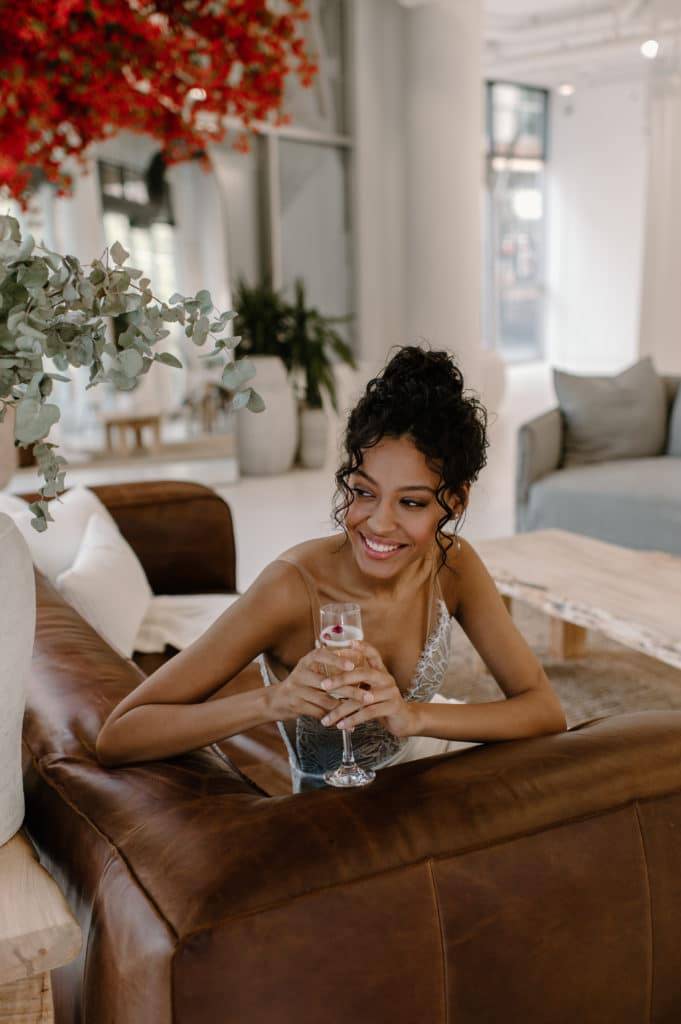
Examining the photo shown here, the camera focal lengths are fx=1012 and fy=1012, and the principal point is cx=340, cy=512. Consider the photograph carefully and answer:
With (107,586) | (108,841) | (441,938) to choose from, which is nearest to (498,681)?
(441,938)

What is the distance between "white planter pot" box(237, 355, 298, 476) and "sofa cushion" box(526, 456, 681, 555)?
2883 mm

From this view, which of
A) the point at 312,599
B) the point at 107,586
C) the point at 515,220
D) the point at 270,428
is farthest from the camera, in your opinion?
the point at 515,220

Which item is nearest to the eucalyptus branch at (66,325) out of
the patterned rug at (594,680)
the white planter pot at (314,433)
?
the patterned rug at (594,680)

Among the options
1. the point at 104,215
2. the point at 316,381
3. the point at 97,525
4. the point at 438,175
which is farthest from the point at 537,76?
the point at 97,525


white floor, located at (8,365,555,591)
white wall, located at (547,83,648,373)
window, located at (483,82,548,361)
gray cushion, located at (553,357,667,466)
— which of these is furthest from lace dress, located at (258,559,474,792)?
window, located at (483,82,548,361)

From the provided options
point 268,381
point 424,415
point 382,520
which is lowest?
point 268,381

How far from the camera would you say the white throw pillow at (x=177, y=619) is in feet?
8.05

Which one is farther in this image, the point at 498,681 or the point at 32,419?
the point at 498,681

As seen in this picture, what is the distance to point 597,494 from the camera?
4.20m

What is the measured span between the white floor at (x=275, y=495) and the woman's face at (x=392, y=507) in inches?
117

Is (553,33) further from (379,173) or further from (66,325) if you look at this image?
(66,325)

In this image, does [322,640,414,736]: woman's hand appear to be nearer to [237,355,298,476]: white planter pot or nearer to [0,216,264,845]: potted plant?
[0,216,264,845]: potted plant

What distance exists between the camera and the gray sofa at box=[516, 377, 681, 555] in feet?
13.2

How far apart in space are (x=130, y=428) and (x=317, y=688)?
562 cm
